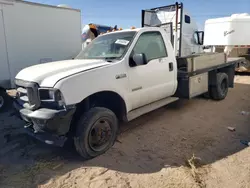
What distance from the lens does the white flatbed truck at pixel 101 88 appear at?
128 inches

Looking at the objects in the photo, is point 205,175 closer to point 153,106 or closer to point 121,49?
point 153,106

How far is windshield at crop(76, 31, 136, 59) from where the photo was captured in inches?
166

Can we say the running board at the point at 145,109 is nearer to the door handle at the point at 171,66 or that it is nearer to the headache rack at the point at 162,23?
the door handle at the point at 171,66

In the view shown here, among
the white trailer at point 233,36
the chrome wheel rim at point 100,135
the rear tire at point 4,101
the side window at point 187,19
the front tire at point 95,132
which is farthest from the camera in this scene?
the side window at point 187,19

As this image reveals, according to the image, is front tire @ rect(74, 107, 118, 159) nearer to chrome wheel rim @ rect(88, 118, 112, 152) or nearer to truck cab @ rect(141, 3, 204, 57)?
chrome wheel rim @ rect(88, 118, 112, 152)

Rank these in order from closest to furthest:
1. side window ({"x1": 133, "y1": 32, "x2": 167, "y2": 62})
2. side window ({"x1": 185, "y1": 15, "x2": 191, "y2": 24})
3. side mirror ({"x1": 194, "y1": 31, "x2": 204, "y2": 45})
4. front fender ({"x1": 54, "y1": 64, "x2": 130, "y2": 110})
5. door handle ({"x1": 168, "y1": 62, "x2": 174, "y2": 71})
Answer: front fender ({"x1": 54, "y1": 64, "x2": 130, "y2": 110})
side window ({"x1": 133, "y1": 32, "x2": 167, "y2": 62})
door handle ({"x1": 168, "y1": 62, "x2": 174, "y2": 71})
side window ({"x1": 185, "y1": 15, "x2": 191, "y2": 24})
side mirror ({"x1": 194, "y1": 31, "x2": 204, "y2": 45})

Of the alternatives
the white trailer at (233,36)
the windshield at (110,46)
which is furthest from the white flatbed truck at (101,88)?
the white trailer at (233,36)

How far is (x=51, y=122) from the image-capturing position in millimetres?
3152

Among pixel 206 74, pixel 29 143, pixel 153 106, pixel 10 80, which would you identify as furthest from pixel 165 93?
pixel 10 80

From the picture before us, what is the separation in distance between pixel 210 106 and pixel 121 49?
3515 mm

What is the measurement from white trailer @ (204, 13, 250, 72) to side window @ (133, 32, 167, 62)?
715cm

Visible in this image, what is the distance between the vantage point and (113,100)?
410 cm

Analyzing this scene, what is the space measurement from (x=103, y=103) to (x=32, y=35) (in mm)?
4423

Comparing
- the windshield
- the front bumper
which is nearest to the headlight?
the front bumper
